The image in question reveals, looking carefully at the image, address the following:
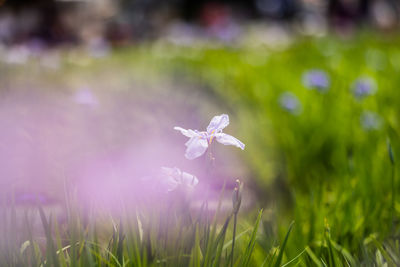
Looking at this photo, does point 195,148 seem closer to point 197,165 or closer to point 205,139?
point 205,139

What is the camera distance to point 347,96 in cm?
289

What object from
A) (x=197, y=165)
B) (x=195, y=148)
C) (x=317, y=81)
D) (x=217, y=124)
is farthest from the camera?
(x=317, y=81)

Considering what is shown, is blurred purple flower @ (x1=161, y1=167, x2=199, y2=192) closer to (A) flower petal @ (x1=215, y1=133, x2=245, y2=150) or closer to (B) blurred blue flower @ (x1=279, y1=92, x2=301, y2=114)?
(A) flower petal @ (x1=215, y1=133, x2=245, y2=150)

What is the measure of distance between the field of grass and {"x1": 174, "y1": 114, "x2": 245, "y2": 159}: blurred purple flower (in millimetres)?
107

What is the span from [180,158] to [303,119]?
31.4 inches

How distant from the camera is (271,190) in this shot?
2.21 metres

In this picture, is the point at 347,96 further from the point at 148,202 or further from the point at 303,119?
the point at 148,202

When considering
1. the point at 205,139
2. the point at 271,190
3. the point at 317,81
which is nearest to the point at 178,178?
the point at 205,139

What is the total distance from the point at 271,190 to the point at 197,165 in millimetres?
387

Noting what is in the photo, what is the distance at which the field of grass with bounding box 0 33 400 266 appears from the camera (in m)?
1.00

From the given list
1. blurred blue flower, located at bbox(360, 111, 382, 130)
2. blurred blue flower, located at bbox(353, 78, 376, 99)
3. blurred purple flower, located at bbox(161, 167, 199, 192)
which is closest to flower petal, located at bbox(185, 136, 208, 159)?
blurred purple flower, located at bbox(161, 167, 199, 192)

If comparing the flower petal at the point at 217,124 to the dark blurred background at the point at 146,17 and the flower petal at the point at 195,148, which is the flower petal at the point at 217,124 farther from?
the dark blurred background at the point at 146,17

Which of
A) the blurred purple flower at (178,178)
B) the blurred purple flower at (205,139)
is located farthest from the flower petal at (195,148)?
the blurred purple flower at (178,178)

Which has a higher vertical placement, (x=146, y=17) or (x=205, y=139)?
(x=205, y=139)
